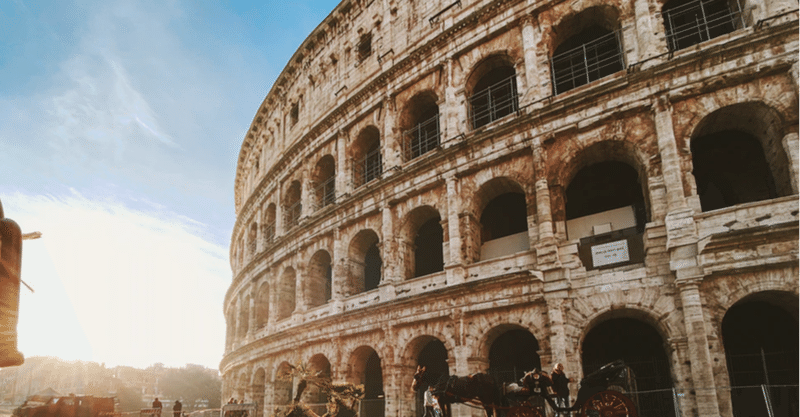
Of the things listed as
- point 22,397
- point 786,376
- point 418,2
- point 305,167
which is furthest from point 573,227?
point 22,397

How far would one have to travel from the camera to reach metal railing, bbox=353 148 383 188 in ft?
62.8

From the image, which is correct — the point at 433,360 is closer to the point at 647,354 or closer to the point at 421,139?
the point at 647,354

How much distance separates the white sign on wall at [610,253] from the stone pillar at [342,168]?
30.0 ft

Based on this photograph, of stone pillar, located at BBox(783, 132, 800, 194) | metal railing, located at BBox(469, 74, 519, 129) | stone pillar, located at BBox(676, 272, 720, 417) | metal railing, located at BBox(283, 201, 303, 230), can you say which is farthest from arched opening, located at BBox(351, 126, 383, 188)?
stone pillar, located at BBox(783, 132, 800, 194)

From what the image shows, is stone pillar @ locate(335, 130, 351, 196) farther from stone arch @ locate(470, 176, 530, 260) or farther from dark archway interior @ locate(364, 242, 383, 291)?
stone arch @ locate(470, 176, 530, 260)

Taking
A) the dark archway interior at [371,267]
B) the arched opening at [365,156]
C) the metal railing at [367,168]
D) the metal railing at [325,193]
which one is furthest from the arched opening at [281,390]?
the arched opening at [365,156]

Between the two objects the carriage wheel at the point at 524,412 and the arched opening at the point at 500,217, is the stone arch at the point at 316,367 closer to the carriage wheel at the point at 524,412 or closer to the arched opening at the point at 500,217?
the arched opening at the point at 500,217

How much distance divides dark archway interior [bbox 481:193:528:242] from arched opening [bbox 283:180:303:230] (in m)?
10.0

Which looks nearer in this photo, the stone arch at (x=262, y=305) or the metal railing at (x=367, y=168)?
the metal railing at (x=367, y=168)

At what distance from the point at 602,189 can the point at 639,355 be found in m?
4.49

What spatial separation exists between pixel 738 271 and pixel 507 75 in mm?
8751

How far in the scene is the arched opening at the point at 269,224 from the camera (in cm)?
2517

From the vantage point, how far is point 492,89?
16328 millimetres

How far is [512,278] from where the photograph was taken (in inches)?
500
